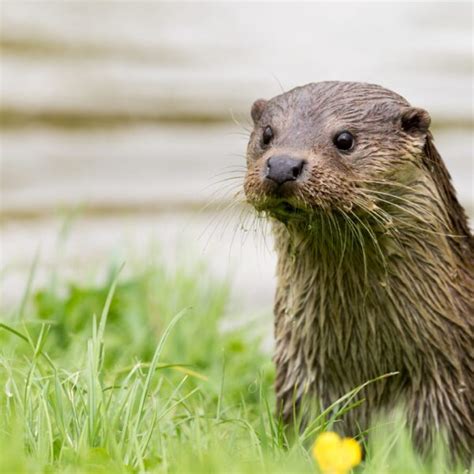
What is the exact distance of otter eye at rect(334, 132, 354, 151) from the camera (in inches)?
152

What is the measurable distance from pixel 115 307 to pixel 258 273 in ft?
6.22

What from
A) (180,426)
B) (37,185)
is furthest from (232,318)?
(37,185)

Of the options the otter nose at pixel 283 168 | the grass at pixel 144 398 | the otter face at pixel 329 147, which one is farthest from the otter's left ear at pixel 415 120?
the grass at pixel 144 398

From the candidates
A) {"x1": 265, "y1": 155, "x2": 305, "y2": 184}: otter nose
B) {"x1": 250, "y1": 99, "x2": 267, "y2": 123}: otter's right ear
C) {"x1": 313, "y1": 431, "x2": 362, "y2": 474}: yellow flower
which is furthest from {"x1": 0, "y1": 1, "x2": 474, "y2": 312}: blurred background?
{"x1": 313, "y1": 431, "x2": 362, "y2": 474}: yellow flower

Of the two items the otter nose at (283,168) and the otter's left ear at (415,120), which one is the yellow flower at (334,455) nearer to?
the otter nose at (283,168)

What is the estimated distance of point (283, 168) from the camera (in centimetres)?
363

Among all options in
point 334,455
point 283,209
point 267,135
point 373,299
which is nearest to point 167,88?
point 267,135

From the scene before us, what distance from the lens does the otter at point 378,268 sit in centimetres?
386

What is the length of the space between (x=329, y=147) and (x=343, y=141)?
0.06 m

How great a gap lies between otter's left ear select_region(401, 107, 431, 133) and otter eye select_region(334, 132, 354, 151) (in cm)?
18

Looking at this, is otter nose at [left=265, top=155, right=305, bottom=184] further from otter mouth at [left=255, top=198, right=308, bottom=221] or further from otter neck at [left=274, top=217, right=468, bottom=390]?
otter neck at [left=274, top=217, right=468, bottom=390]

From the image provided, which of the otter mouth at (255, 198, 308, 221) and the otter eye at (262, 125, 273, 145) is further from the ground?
the otter eye at (262, 125, 273, 145)

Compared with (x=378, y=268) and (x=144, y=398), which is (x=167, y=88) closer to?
(x=378, y=268)

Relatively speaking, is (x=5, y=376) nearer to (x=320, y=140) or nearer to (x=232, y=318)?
(x=320, y=140)
